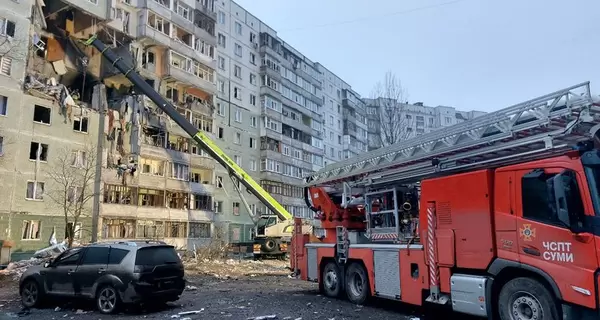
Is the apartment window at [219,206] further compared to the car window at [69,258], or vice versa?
the apartment window at [219,206]

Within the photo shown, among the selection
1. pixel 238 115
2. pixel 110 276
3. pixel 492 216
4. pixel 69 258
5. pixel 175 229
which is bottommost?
→ pixel 110 276

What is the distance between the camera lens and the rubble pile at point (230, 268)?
77.0ft

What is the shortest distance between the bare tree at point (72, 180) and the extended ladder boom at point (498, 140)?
25116 millimetres

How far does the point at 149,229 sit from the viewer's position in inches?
1503

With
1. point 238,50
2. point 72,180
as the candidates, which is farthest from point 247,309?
point 238,50

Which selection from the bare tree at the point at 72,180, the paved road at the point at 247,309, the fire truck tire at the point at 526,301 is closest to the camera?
the fire truck tire at the point at 526,301

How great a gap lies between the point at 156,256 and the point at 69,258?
8.24 ft

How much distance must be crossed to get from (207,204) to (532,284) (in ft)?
129

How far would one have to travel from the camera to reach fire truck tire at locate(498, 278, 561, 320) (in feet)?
24.6

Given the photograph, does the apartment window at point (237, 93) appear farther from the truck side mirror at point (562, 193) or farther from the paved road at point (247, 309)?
the truck side mirror at point (562, 193)

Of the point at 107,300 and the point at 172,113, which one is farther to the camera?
the point at 172,113

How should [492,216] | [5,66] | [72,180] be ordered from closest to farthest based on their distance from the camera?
[492,216], [5,66], [72,180]

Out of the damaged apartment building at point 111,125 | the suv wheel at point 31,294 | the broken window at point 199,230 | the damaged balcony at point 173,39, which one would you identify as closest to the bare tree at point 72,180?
the damaged apartment building at point 111,125

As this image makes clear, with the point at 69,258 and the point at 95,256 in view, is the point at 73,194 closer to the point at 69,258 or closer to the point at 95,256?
the point at 69,258
